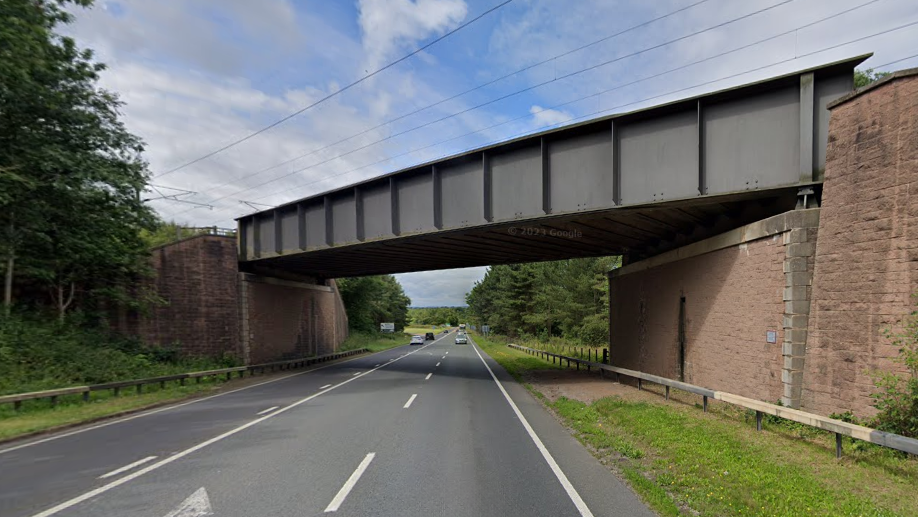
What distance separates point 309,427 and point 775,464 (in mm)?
8547

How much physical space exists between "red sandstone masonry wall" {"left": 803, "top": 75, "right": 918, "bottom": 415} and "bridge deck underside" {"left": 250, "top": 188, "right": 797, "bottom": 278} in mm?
1944

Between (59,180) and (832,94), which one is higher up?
(832,94)

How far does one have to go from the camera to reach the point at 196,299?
22375mm

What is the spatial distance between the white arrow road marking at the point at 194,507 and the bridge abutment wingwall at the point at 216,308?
1767cm

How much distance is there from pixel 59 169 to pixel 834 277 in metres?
21.9

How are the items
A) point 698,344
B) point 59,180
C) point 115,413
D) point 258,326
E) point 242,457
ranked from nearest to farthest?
1. point 242,457
2. point 115,413
3. point 698,344
4. point 59,180
5. point 258,326

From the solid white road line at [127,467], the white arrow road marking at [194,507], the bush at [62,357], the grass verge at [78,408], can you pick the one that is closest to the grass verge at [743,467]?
the white arrow road marking at [194,507]

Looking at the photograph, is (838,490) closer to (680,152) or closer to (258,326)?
(680,152)

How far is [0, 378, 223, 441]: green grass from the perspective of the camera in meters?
10.1

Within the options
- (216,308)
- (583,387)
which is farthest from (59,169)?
(583,387)

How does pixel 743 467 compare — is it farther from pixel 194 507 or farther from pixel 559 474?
pixel 194 507

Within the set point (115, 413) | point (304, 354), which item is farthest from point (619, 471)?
point (304, 354)

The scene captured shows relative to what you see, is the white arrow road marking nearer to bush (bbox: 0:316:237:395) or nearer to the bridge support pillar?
the bridge support pillar

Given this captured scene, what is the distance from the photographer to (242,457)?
7.42 m
